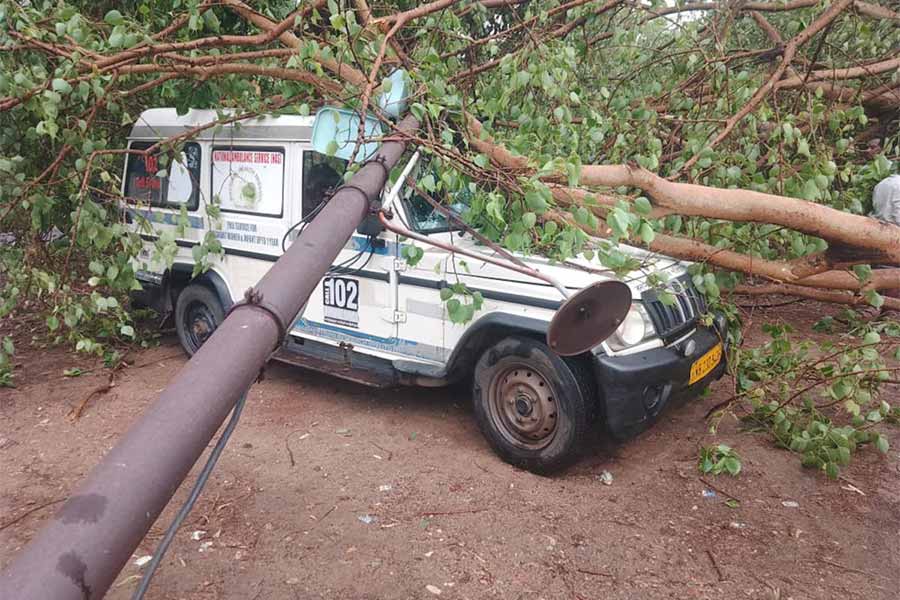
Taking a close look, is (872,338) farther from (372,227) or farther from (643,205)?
(372,227)

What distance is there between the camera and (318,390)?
512cm

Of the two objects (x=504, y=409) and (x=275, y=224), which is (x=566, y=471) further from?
(x=275, y=224)

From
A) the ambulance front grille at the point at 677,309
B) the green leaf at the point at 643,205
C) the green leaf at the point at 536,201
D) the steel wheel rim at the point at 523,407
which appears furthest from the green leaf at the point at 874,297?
the green leaf at the point at 536,201

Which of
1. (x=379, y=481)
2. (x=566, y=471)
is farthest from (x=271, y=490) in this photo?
(x=566, y=471)

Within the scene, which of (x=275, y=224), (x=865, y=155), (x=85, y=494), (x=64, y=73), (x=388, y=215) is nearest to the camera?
(x=85, y=494)

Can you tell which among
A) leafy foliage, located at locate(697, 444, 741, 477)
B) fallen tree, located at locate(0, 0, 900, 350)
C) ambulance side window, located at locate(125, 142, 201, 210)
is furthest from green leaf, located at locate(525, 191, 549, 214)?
ambulance side window, located at locate(125, 142, 201, 210)

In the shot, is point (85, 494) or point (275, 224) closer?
point (85, 494)

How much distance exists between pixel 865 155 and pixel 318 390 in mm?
5407

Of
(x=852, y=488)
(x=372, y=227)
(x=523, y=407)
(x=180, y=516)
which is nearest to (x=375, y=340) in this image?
(x=372, y=227)

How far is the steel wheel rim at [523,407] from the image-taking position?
3.68 m

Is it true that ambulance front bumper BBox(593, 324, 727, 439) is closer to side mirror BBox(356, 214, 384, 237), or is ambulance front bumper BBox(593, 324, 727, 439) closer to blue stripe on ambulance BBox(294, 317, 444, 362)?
blue stripe on ambulance BBox(294, 317, 444, 362)

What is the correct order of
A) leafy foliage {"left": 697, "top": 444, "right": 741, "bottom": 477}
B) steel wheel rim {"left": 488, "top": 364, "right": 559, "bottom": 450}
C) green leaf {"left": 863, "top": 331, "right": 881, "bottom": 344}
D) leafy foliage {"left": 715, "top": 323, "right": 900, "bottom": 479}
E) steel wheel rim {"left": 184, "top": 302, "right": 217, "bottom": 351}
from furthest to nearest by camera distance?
steel wheel rim {"left": 184, "top": 302, "right": 217, "bottom": 351}, steel wheel rim {"left": 488, "top": 364, "right": 559, "bottom": 450}, leafy foliage {"left": 697, "top": 444, "right": 741, "bottom": 477}, leafy foliage {"left": 715, "top": 323, "right": 900, "bottom": 479}, green leaf {"left": 863, "top": 331, "right": 881, "bottom": 344}

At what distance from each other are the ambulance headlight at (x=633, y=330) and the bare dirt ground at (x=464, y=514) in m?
0.87

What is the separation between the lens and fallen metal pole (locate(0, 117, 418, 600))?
1.03m
